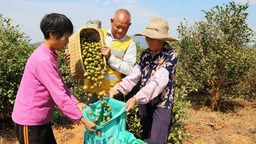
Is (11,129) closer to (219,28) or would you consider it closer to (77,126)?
(77,126)

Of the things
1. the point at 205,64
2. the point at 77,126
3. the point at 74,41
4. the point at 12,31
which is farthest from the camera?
the point at 205,64

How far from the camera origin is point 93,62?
290cm

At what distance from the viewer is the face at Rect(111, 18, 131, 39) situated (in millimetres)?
3119

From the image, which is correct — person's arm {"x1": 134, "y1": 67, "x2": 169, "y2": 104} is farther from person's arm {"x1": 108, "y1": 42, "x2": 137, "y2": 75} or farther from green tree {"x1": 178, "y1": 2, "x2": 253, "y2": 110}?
green tree {"x1": 178, "y1": 2, "x2": 253, "y2": 110}

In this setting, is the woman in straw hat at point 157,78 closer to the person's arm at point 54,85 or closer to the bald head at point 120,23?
the bald head at point 120,23

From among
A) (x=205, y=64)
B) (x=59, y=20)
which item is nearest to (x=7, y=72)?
(x=59, y=20)

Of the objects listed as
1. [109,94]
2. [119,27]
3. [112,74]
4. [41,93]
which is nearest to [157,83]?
[109,94]

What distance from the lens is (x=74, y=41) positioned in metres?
2.87

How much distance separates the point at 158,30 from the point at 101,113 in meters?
0.98

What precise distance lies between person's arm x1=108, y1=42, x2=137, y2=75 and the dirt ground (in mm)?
2405

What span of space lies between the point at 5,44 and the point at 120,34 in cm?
331

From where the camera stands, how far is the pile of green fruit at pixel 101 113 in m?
2.72

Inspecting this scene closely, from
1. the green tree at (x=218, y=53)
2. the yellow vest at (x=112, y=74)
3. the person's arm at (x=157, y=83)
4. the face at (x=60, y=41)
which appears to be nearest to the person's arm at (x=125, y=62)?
the yellow vest at (x=112, y=74)

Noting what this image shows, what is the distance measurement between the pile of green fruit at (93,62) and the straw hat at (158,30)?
483 mm
